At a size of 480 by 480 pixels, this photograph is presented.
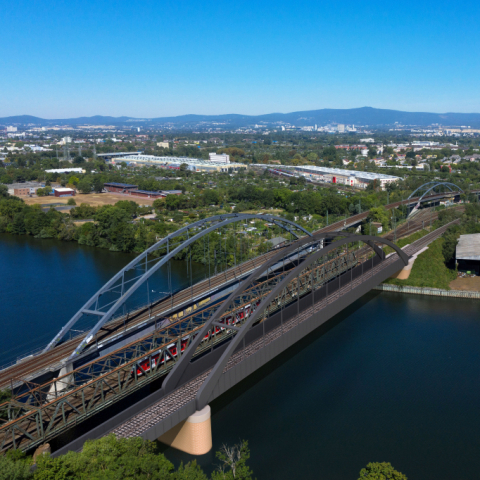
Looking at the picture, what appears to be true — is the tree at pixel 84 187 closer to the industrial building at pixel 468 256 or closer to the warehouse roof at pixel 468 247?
the warehouse roof at pixel 468 247

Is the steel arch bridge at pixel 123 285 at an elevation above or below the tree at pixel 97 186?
above

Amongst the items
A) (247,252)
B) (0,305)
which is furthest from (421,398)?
(0,305)

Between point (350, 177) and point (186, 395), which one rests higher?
point (350, 177)

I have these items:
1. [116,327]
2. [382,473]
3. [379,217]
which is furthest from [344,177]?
[382,473]

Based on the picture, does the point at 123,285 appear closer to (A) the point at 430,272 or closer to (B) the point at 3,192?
(A) the point at 430,272

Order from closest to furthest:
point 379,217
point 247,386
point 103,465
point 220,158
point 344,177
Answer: point 103,465, point 247,386, point 379,217, point 344,177, point 220,158

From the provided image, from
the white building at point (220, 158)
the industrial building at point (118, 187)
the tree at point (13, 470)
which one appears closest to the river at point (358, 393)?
the tree at point (13, 470)
